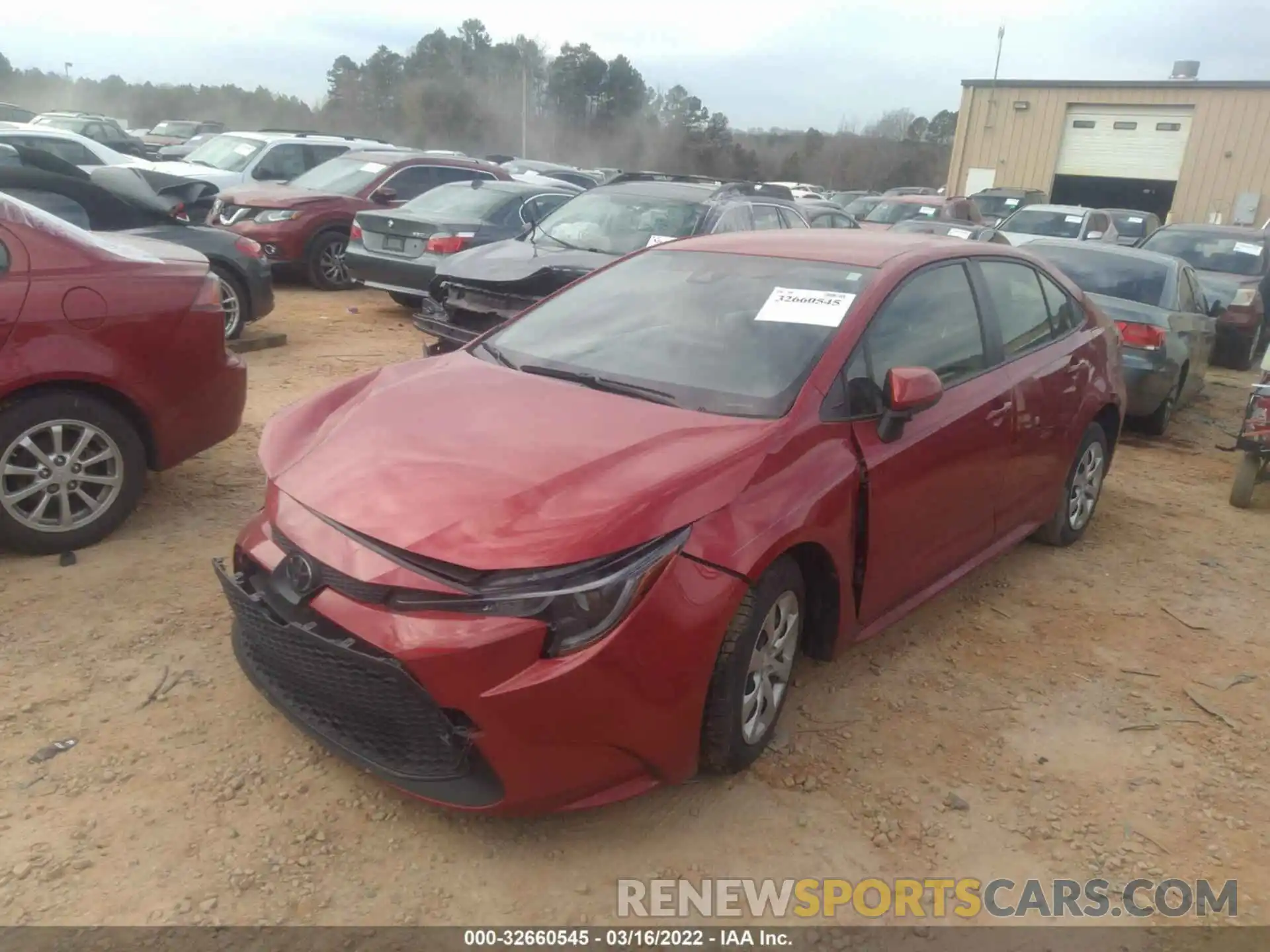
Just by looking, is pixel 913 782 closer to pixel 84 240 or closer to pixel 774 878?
pixel 774 878

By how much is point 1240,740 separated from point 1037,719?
2.38 feet

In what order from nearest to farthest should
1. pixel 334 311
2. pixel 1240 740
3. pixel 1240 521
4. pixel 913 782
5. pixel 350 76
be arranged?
pixel 913 782 → pixel 1240 740 → pixel 1240 521 → pixel 334 311 → pixel 350 76

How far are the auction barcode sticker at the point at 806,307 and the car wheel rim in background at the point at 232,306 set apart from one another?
218 inches

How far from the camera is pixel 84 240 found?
14.1 ft

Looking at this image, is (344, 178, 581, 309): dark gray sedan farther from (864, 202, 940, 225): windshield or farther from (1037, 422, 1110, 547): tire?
(864, 202, 940, 225): windshield

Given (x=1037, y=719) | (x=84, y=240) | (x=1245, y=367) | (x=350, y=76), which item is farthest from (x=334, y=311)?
(x=350, y=76)

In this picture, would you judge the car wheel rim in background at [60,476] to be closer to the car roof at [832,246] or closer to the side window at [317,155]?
the car roof at [832,246]

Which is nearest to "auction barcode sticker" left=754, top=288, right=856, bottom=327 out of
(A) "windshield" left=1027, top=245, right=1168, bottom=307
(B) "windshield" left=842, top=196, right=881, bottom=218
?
(A) "windshield" left=1027, top=245, right=1168, bottom=307

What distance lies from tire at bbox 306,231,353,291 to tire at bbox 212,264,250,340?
2908mm

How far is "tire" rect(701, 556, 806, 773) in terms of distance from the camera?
277 cm

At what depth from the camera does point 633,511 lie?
8.51 ft

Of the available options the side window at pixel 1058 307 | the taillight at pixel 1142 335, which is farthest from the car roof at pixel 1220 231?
the side window at pixel 1058 307

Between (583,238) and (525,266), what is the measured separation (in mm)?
906

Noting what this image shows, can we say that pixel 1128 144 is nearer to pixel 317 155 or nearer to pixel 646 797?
pixel 317 155
